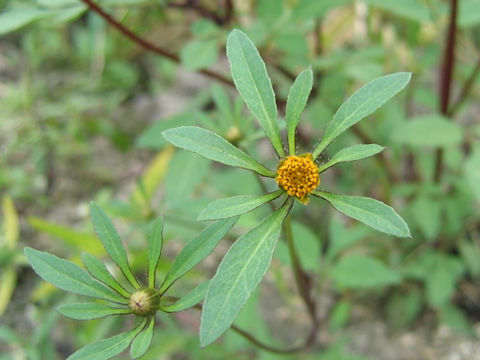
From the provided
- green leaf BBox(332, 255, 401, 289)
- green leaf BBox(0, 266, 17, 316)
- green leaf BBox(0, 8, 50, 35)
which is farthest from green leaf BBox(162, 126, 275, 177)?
green leaf BBox(0, 266, 17, 316)

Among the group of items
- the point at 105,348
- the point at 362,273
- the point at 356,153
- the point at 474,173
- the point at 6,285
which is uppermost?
the point at 356,153

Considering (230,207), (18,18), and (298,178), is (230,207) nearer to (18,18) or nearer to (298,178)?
(298,178)

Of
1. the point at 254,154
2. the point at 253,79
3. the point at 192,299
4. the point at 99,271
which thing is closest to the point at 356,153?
the point at 253,79

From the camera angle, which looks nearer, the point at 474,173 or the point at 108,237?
the point at 108,237

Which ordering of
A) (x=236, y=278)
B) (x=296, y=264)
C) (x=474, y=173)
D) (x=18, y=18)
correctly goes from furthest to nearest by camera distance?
(x=474, y=173) < (x=18, y=18) < (x=296, y=264) < (x=236, y=278)

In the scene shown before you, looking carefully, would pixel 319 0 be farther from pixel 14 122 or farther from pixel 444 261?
pixel 14 122

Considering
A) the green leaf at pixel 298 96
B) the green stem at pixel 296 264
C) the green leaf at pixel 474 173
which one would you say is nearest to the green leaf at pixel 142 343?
the green stem at pixel 296 264
